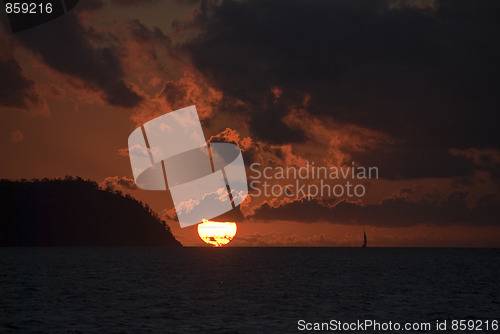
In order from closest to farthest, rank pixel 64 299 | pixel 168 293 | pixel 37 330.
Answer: pixel 37 330 → pixel 64 299 → pixel 168 293

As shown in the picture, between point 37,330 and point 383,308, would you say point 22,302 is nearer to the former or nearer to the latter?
point 37,330

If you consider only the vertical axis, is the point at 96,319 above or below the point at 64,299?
below

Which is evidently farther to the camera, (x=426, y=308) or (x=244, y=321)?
(x=426, y=308)

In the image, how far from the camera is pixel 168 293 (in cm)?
7906

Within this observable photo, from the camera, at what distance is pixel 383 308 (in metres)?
66.2

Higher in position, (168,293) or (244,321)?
(168,293)

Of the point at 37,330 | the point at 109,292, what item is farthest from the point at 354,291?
the point at 37,330

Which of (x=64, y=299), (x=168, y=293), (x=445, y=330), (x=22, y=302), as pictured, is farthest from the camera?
(x=168, y=293)

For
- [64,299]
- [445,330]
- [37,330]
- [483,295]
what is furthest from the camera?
[483,295]

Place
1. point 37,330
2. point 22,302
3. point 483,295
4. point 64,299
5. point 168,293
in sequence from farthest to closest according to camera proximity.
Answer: point 483,295
point 168,293
point 64,299
point 22,302
point 37,330

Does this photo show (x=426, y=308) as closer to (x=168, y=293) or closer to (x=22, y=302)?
(x=168, y=293)

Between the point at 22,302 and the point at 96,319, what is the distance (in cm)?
1625

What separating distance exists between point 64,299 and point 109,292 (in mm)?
10447

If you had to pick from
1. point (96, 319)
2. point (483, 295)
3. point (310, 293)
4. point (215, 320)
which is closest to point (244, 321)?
point (215, 320)
